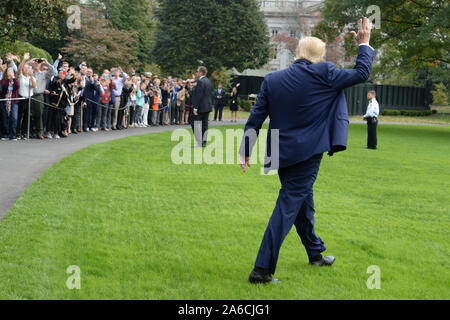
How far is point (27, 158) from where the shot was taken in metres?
13.6

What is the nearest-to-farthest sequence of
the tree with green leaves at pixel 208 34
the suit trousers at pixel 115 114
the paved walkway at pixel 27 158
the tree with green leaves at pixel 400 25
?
the paved walkway at pixel 27 158 → the suit trousers at pixel 115 114 → the tree with green leaves at pixel 400 25 → the tree with green leaves at pixel 208 34

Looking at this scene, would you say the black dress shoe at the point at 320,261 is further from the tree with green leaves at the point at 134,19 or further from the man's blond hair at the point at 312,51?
the tree with green leaves at the point at 134,19

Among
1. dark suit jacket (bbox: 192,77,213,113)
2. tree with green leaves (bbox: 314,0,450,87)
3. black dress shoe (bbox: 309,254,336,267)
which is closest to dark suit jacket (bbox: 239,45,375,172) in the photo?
black dress shoe (bbox: 309,254,336,267)

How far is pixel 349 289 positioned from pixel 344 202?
4554 millimetres

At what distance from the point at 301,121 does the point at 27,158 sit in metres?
9.52

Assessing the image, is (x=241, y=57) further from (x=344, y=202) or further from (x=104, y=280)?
(x=104, y=280)

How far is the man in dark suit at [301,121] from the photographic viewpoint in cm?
550

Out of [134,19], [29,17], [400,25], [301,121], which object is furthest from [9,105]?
[134,19]

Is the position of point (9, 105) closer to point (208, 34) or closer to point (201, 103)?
point (201, 103)

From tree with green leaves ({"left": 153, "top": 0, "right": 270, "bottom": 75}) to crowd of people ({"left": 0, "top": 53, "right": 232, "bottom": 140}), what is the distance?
16728 mm

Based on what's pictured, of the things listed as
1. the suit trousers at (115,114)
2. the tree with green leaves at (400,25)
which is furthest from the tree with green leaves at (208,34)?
the suit trousers at (115,114)

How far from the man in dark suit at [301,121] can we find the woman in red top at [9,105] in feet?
43.3

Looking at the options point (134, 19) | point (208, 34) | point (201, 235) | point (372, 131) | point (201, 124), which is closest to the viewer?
point (201, 235)

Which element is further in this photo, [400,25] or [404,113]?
[404,113]
